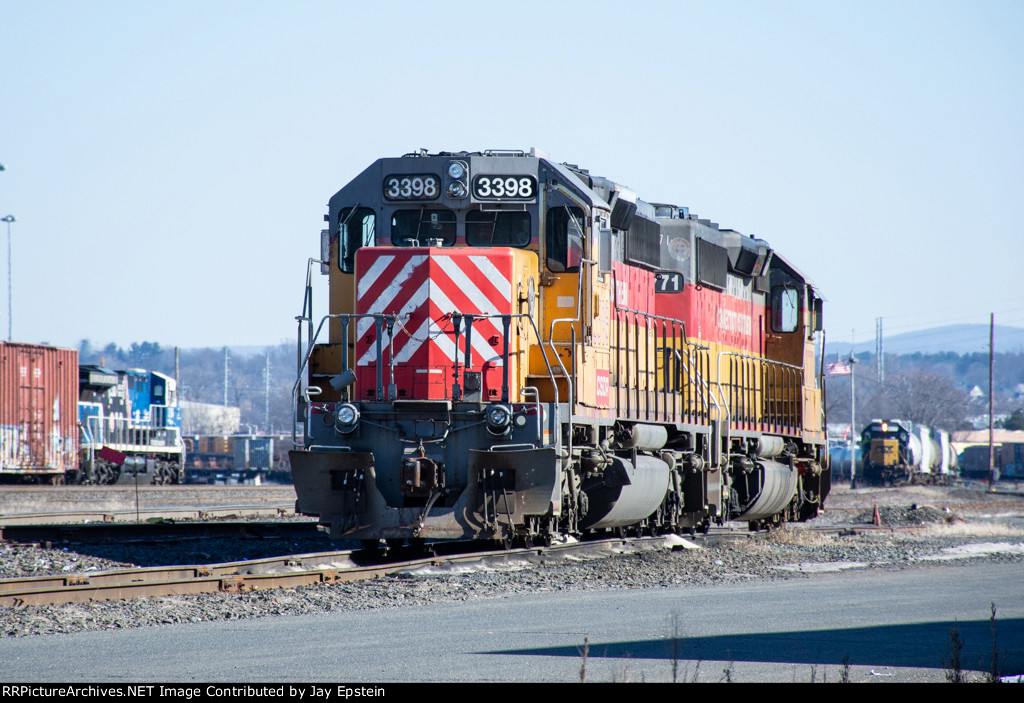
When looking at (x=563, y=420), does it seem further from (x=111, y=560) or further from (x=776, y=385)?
(x=776, y=385)

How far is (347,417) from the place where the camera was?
11766 millimetres

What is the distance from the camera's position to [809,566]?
14.2 metres

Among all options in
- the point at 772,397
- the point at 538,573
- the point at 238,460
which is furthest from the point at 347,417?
the point at 238,460

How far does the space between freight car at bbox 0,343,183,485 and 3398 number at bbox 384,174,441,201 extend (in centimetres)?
1866

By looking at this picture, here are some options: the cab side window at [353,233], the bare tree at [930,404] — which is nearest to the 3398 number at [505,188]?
the cab side window at [353,233]

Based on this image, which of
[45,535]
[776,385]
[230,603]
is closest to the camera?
[230,603]

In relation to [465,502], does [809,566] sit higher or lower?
lower

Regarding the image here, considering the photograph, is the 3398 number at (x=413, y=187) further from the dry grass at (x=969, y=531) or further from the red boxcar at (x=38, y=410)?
the red boxcar at (x=38, y=410)

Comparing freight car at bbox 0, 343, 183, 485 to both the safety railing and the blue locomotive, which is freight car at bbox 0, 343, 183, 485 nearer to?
the blue locomotive

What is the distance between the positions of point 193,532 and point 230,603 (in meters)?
8.16

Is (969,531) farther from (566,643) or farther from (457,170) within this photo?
(566,643)

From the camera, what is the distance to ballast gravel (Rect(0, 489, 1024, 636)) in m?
9.08

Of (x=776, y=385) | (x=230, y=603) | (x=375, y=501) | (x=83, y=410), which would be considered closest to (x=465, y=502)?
(x=375, y=501)

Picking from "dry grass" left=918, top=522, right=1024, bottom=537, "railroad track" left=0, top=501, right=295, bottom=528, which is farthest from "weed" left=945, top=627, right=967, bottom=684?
"railroad track" left=0, top=501, right=295, bottom=528
